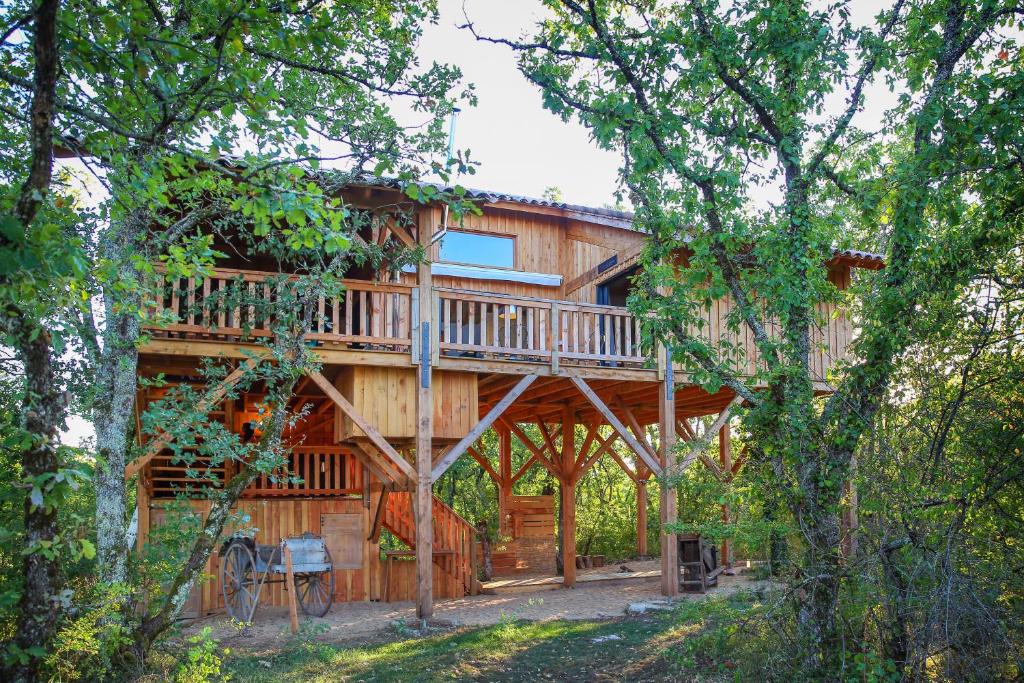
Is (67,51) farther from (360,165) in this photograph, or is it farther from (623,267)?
(623,267)

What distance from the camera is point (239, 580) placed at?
11641 mm

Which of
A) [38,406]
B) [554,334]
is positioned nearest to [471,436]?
[554,334]

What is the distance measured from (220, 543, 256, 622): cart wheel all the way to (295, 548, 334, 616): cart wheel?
0.67m

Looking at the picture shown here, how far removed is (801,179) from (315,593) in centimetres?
898

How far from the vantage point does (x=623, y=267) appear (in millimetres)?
14633

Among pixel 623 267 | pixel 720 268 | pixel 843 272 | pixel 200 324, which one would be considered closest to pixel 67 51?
pixel 200 324

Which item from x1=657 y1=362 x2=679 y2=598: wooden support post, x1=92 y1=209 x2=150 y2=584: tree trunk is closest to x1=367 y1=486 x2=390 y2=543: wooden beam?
x1=657 y1=362 x2=679 y2=598: wooden support post

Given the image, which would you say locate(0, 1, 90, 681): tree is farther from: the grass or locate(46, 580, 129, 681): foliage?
the grass

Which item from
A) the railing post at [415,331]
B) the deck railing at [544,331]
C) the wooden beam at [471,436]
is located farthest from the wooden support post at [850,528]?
the railing post at [415,331]

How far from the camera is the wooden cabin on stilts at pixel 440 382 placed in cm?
1102

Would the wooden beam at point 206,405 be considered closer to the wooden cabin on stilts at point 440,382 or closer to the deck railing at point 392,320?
the wooden cabin on stilts at point 440,382

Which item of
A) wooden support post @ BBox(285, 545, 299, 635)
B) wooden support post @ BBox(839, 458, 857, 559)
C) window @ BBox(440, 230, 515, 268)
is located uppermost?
window @ BBox(440, 230, 515, 268)

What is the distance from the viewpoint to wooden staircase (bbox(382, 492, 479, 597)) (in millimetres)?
14305

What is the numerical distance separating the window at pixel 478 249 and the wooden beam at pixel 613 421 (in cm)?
323
